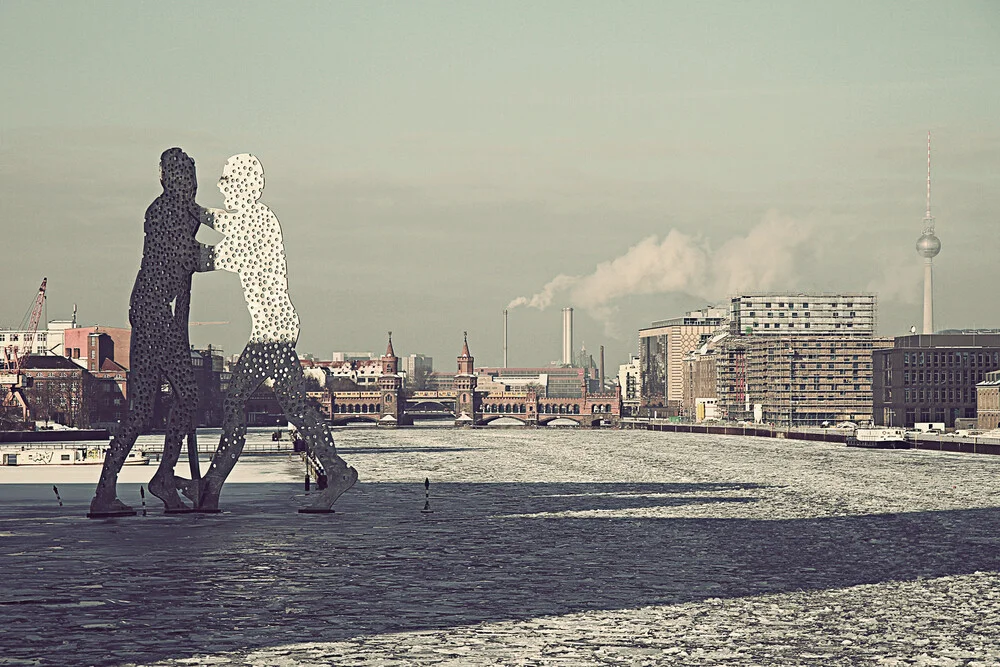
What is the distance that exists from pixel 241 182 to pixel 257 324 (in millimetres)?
4317

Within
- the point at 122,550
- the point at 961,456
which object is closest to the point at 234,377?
the point at 122,550

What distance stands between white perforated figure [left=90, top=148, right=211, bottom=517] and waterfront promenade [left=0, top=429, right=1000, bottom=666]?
2669 millimetres

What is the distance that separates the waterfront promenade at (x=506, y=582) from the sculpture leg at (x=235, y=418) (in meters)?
1.22

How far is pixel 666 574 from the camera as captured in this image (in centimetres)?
2928

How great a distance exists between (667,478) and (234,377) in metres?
32.6

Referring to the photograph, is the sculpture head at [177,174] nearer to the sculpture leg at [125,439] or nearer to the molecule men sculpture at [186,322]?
the molecule men sculpture at [186,322]

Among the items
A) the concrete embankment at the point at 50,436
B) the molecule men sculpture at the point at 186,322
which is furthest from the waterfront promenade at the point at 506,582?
the concrete embankment at the point at 50,436

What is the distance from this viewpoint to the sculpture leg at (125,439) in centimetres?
4264

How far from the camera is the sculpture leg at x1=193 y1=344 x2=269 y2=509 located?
4384 cm

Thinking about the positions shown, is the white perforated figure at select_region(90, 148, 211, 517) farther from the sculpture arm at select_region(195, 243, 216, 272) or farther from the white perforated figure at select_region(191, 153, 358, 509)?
the white perforated figure at select_region(191, 153, 358, 509)

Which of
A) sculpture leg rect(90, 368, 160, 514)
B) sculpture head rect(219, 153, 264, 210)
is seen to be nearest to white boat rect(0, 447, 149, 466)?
sculpture leg rect(90, 368, 160, 514)

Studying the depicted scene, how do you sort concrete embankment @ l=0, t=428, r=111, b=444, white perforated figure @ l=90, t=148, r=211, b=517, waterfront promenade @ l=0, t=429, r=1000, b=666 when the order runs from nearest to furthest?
waterfront promenade @ l=0, t=429, r=1000, b=666 < white perforated figure @ l=90, t=148, r=211, b=517 < concrete embankment @ l=0, t=428, r=111, b=444

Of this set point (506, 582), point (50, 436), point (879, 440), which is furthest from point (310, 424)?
point (50, 436)

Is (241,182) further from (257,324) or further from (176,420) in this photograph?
(176,420)
